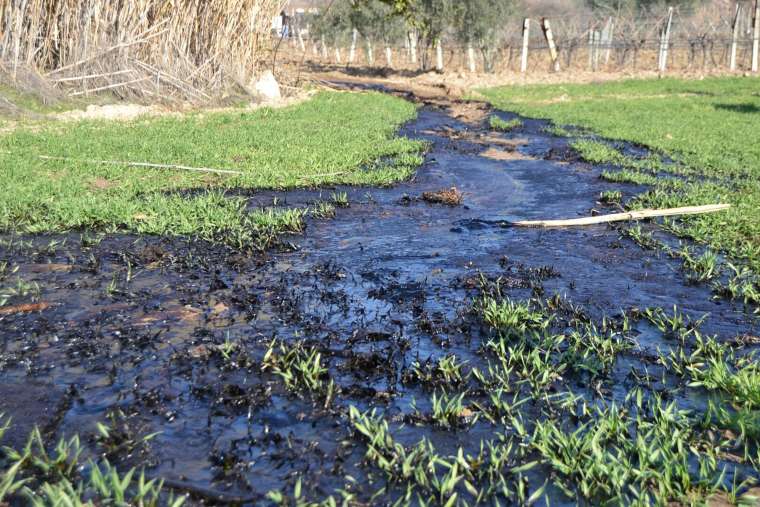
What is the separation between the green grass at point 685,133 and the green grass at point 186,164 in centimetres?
351

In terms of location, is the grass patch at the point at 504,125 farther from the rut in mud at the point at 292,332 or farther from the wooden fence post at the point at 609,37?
the wooden fence post at the point at 609,37

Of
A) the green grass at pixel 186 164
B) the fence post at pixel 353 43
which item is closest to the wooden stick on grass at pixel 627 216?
the green grass at pixel 186 164

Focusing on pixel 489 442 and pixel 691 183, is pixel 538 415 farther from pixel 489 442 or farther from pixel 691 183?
pixel 691 183

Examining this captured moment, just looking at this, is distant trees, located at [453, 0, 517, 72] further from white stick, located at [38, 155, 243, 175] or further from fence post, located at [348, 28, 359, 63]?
white stick, located at [38, 155, 243, 175]

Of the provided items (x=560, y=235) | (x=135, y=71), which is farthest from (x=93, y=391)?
(x=135, y=71)

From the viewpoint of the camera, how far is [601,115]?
1609 centimetres

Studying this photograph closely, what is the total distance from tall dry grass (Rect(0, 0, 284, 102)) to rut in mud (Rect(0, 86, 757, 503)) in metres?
9.23

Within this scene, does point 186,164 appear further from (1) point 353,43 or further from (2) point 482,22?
(1) point 353,43

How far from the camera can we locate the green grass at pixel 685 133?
6.61m

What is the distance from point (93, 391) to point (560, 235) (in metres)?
4.49

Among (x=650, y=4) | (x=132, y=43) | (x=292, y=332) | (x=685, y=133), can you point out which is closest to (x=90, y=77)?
(x=132, y=43)

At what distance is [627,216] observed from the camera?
265 inches

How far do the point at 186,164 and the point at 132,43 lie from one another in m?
6.65

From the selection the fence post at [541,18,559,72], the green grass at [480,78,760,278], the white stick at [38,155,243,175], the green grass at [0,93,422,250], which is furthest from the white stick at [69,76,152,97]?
the fence post at [541,18,559,72]
